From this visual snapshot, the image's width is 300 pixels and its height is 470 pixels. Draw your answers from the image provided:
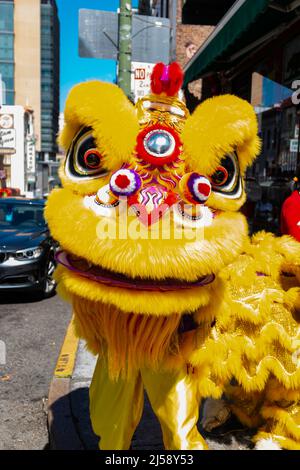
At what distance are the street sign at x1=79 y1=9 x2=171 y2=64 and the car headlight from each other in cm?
292

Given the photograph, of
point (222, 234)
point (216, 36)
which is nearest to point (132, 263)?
point (222, 234)

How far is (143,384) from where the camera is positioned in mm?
2160

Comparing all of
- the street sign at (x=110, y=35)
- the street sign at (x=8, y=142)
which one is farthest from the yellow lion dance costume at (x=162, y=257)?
the street sign at (x=8, y=142)

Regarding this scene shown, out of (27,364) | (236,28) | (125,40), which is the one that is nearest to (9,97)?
(125,40)

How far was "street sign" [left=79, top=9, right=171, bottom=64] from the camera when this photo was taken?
6328mm

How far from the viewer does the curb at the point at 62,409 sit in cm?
288

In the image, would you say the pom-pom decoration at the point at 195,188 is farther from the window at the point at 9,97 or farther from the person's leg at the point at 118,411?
the window at the point at 9,97

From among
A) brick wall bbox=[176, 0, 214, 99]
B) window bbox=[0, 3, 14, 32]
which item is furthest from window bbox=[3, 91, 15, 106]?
brick wall bbox=[176, 0, 214, 99]

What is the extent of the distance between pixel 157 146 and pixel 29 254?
4637mm

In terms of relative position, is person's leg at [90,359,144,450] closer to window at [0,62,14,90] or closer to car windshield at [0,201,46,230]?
car windshield at [0,201,46,230]

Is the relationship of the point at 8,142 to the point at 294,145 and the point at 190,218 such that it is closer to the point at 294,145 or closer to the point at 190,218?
the point at 294,145

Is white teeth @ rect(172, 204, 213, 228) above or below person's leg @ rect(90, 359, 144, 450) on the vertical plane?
above

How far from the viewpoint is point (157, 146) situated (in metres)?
1.96

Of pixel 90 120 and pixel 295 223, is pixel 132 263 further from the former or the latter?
pixel 295 223
